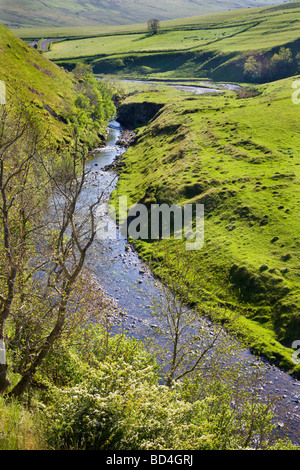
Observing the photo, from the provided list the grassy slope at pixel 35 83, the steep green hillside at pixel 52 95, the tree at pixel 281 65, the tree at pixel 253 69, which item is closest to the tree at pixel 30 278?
the steep green hillside at pixel 52 95

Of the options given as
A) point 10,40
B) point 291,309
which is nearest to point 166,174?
point 291,309

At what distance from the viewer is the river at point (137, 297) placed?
3219cm

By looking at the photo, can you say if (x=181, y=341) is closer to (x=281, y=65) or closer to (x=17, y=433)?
(x=17, y=433)

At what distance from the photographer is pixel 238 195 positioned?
6269cm

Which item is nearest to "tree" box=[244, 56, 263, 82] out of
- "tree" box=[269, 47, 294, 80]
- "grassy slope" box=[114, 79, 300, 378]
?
"tree" box=[269, 47, 294, 80]

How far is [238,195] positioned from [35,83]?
93.2 meters

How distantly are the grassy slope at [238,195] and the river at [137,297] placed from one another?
2.54 m

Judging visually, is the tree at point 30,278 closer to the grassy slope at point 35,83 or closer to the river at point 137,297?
the river at point 137,297

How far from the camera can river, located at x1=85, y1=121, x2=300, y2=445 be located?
3219 cm

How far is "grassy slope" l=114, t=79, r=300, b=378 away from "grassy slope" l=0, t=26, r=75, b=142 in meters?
25.6

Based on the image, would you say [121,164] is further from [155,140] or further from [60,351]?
[60,351]

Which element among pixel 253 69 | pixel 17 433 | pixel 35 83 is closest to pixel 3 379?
pixel 17 433
